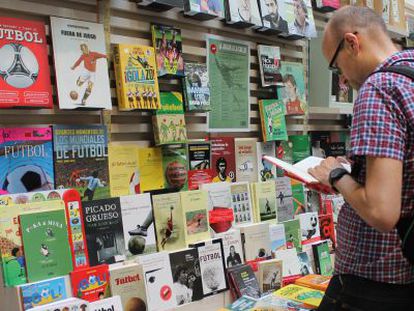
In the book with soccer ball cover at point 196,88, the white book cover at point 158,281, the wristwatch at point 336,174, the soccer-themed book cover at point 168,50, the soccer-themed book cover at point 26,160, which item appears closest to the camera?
the wristwatch at point 336,174

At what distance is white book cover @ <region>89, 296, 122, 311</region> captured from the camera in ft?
6.48

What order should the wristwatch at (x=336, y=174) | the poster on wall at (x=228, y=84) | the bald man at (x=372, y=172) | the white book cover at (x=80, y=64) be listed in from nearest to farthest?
the bald man at (x=372, y=172), the wristwatch at (x=336, y=174), the white book cover at (x=80, y=64), the poster on wall at (x=228, y=84)

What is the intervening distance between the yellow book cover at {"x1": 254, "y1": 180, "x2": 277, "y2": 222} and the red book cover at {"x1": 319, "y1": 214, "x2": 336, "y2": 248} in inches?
22.3

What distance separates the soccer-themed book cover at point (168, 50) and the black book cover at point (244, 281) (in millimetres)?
1084

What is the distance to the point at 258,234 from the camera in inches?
112

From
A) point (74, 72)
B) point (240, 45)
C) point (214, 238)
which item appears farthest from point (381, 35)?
point (240, 45)

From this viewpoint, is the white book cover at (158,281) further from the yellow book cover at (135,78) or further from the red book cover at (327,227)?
the red book cover at (327,227)

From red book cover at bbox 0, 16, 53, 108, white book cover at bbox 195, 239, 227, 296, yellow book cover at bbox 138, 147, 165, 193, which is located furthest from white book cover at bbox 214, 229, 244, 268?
red book cover at bbox 0, 16, 53, 108

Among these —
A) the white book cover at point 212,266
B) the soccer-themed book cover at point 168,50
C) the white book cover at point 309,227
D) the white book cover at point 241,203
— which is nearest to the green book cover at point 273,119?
the white book cover at point 241,203

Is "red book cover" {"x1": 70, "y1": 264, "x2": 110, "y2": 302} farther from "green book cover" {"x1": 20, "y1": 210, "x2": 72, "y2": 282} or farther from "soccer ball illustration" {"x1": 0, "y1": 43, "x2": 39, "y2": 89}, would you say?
"soccer ball illustration" {"x1": 0, "y1": 43, "x2": 39, "y2": 89}

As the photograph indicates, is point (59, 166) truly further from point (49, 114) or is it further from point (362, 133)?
point (362, 133)

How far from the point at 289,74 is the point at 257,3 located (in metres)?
0.60

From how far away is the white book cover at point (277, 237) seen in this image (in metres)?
2.97

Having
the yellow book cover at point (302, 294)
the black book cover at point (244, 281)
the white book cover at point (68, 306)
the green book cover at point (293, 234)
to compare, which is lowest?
the yellow book cover at point (302, 294)
